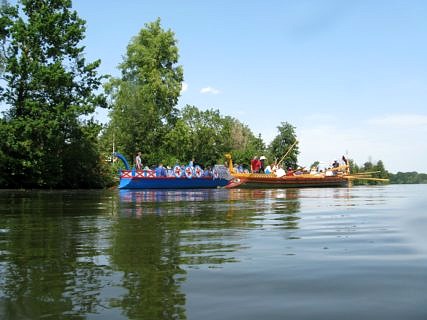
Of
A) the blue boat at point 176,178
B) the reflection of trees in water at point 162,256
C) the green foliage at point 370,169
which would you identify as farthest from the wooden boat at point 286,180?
the reflection of trees in water at point 162,256

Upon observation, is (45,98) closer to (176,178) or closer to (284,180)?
(176,178)

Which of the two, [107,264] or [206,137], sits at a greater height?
[206,137]

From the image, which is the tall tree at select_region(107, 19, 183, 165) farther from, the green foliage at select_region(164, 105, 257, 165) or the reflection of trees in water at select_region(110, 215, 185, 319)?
the reflection of trees in water at select_region(110, 215, 185, 319)

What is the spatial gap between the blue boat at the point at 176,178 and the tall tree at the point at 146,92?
36.6 feet

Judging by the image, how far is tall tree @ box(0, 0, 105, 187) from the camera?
3562cm

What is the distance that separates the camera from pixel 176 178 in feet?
131

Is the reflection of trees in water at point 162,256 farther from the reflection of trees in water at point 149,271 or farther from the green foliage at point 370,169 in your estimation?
the green foliage at point 370,169

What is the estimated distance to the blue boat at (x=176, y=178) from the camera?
3653 centimetres

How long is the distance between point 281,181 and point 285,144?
21.6 metres

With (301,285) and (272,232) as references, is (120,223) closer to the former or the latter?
(272,232)

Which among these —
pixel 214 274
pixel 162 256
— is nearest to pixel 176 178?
pixel 162 256

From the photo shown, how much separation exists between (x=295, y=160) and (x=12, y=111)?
3585cm

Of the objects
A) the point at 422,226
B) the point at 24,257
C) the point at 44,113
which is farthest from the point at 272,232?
the point at 44,113

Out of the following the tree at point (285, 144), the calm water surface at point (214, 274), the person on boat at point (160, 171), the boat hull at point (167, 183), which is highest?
the tree at point (285, 144)
